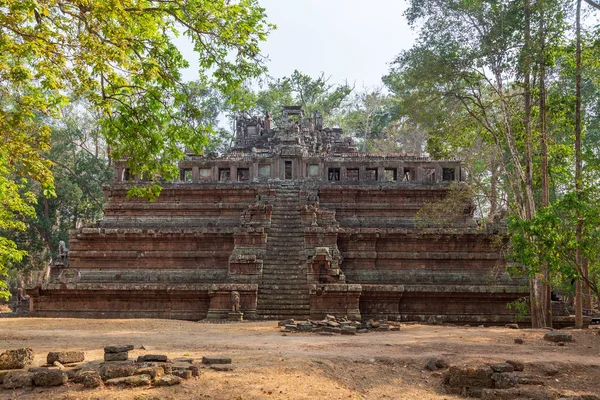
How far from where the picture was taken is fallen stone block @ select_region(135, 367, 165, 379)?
671 centimetres

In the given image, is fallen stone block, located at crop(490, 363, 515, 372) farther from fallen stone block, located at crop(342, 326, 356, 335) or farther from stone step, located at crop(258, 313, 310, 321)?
stone step, located at crop(258, 313, 310, 321)

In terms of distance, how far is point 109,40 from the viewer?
8.52 m

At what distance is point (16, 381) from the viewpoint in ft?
21.5

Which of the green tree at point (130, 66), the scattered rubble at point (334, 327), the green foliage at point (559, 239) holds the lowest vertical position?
the scattered rubble at point (334, 327)

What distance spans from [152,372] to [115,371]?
1.63 ft

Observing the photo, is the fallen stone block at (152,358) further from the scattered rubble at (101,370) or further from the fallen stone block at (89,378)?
the fallen stone block at (89,378)

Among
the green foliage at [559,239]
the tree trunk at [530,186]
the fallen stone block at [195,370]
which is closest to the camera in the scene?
the fallen stone block at [195,370]

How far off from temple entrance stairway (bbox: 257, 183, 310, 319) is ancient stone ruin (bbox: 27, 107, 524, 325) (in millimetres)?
49

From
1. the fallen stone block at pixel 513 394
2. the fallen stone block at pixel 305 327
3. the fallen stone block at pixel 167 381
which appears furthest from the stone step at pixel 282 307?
the fallen stone block at pixel 167 381

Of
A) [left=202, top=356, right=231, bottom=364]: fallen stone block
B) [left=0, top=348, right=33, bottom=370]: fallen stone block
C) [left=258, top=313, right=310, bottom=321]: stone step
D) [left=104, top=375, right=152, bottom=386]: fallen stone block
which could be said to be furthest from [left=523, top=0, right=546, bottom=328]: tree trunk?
[left=0, top=348, right=33, bottom=370]: fallen stone block

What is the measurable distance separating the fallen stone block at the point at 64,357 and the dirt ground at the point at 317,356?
0.64m

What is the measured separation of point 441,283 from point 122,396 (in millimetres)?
14471

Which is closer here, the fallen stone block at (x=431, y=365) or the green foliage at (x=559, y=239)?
the fallen stone block at (x=431, y=365)

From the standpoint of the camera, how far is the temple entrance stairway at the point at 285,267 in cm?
1639
